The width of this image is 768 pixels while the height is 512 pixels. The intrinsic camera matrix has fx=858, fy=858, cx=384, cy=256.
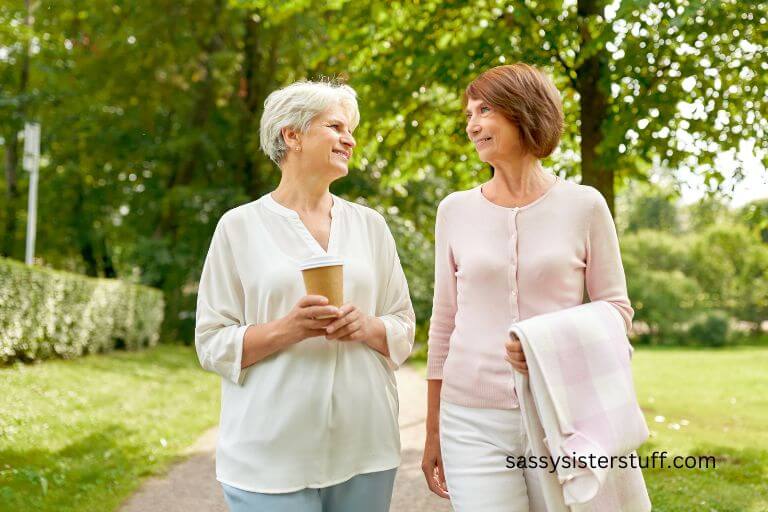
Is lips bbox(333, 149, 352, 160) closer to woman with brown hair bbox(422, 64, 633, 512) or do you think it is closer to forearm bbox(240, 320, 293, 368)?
woman with brown hair bbox(422, 64, 633, 512)

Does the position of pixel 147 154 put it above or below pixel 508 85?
above

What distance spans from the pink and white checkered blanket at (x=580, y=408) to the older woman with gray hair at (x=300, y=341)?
22.7 inches

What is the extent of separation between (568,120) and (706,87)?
1682 mm

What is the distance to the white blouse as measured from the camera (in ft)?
9.13

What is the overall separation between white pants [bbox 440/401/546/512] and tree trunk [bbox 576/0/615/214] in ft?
19.0

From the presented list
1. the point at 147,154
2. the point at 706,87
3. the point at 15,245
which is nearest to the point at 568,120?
the point at 706,87

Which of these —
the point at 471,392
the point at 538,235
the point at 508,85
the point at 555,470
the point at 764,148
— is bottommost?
the point at 555,470

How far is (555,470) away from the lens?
2.48 meters

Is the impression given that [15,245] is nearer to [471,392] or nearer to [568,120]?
[568,120]

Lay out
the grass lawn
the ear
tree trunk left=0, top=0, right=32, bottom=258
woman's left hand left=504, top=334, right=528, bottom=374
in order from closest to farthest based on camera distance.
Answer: woman's left hand left=504, top=334, right=528, bottom=374 < the ear < the grass lawn < tree trunk left=0, top=0, right=32, bottom=258

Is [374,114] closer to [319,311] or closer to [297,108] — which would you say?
[297,108]

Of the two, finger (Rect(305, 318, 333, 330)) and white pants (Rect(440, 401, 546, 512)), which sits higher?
finger (Rect(305, 318, 333, 330))

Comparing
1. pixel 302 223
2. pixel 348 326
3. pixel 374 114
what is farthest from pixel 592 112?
pixel 348 326

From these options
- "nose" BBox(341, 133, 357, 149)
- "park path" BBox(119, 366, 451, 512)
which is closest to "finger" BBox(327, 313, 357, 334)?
"nose" BBox(341, 133, 357, 149)
